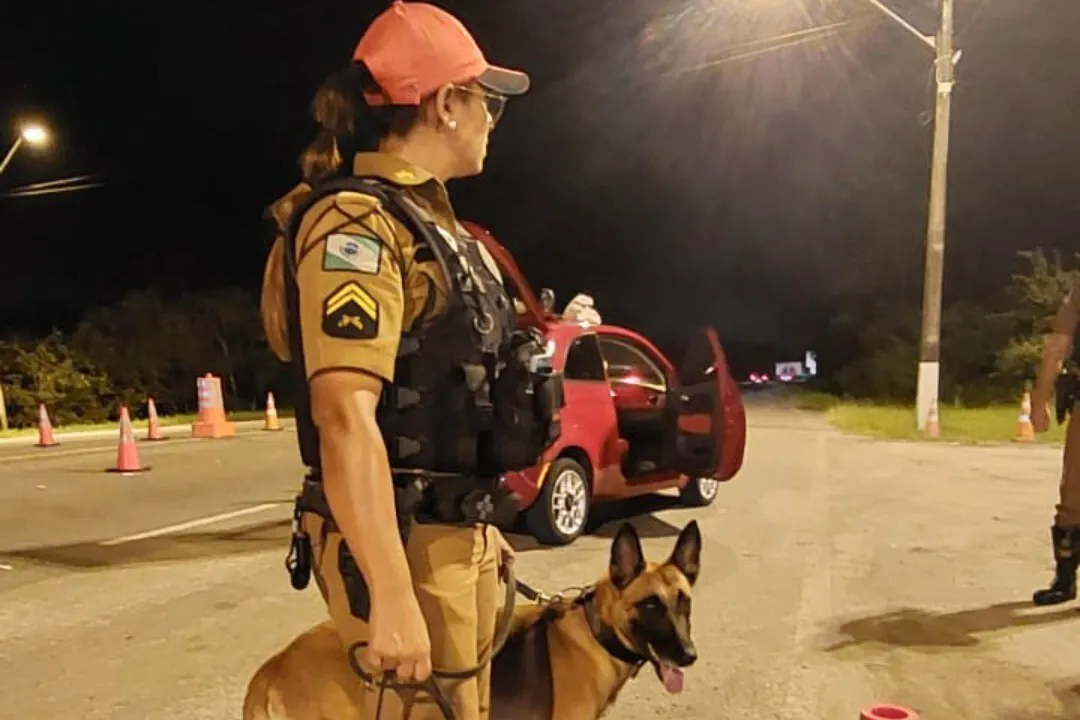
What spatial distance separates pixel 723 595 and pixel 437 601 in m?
4.29

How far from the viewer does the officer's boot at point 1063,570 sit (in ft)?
18.7

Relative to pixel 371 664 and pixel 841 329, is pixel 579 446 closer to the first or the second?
pixel 371 664

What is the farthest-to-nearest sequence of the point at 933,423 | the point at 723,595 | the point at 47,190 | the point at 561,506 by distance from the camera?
the point at 47,190 < the point at 933,423 < the point at 561,506 < the point at 723,595

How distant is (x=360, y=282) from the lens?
182 cm

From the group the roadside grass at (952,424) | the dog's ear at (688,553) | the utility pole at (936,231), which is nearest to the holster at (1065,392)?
the dog's ear at (688,553)

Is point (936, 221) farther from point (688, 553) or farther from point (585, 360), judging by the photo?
point (688, 553)

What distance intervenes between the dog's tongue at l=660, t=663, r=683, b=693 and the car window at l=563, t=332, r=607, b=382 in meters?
3.97

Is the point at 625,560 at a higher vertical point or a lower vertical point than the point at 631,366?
lower

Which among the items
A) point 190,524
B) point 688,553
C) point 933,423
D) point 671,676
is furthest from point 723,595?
point 933,423

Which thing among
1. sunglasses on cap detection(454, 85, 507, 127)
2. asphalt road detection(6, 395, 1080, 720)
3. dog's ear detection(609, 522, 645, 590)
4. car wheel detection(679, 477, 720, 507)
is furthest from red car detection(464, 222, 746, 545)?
sunglasses on cap detection(454, 85, 507, 127)

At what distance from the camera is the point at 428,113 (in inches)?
81.2

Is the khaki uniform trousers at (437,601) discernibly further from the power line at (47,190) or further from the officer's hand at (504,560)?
the power line at (47,190)

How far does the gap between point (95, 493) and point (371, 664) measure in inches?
351

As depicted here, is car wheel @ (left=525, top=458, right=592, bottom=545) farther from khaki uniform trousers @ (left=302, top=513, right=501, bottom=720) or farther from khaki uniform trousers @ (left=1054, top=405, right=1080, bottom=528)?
khaki uniform trousers @ (left=302, top=513, right=501, bottom=720)
